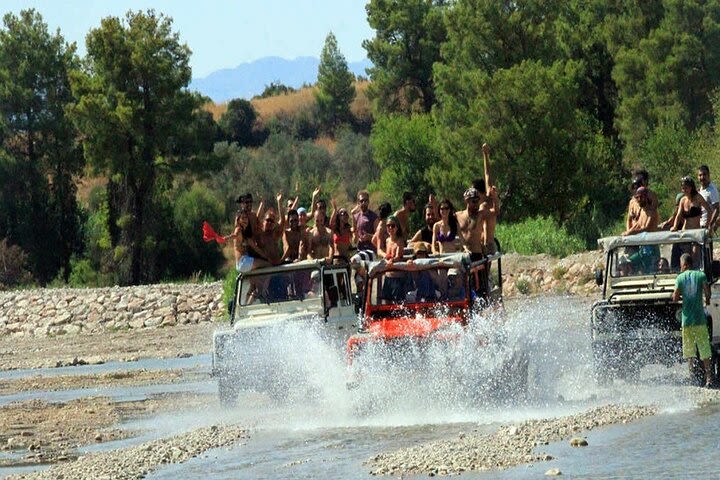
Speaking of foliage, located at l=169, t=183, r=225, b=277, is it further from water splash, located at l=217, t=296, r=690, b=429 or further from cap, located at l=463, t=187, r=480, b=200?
cap, located at l=463, t=187, r=480, b=200

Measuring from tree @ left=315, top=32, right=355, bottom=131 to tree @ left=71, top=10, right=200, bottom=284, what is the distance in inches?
1542

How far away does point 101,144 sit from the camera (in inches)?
2128

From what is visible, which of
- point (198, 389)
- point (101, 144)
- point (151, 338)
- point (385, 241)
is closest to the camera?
point (385, 241)

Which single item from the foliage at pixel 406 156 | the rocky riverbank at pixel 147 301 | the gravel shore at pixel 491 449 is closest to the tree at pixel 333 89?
the foliage at pixel 406 156

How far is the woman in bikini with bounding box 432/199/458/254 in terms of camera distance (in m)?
17.2

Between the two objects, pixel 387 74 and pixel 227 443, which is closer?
pixel 227 443

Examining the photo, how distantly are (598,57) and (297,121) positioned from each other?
131 feet

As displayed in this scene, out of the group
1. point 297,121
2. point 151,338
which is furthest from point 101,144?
point 297,121

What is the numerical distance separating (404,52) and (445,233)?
2039 inches

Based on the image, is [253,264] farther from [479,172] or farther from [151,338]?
[479,172]

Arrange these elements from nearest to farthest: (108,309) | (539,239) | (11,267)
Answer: (539,239)
(108,309)
(11,267)

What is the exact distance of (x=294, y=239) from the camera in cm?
1973

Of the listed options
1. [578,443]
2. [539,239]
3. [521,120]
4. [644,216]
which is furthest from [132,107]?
[578,443]

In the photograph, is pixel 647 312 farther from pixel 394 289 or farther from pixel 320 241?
pixel 320 241
